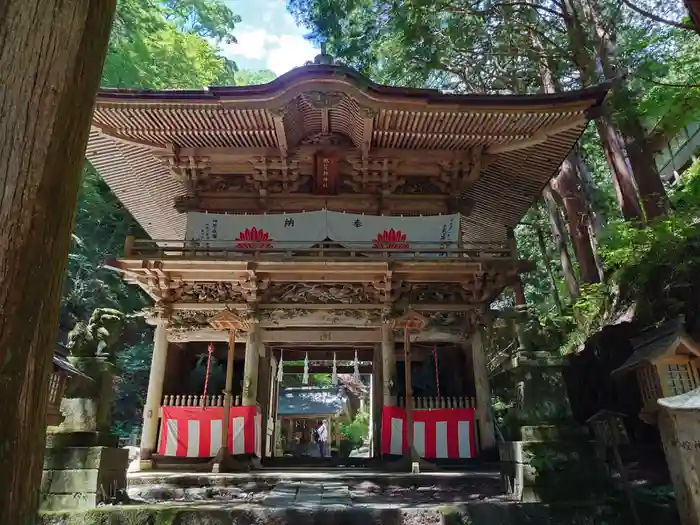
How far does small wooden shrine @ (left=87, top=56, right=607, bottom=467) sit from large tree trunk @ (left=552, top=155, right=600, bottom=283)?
2350mm

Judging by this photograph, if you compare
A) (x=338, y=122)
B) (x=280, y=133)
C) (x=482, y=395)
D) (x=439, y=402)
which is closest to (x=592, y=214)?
(x=482, y=395)

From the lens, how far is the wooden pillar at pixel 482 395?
8742mm

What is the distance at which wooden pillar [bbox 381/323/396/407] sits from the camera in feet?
29.0

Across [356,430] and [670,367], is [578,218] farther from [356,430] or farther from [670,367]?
[356,430]

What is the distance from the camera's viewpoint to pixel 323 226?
31.0 ft

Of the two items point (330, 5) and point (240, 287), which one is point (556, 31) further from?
point (240, 287)

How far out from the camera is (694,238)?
799 centimetres

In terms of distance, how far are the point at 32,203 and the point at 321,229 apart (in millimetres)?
7581

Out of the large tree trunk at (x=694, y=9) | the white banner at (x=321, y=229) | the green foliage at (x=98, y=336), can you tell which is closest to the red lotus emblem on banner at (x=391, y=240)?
the white banner at (x=321, y=229)

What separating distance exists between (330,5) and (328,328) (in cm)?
917

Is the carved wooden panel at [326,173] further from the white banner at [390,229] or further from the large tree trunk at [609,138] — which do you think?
the large tree trunk at [609,138]

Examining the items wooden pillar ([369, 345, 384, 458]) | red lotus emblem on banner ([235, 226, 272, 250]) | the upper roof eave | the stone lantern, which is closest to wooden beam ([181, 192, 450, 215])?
red lotus emblem on banner ([235, 226, 272, 250])

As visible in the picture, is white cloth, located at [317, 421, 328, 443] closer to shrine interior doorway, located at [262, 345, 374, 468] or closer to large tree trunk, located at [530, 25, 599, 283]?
shrine interior doorway, located at [262, 345, 374, 468]

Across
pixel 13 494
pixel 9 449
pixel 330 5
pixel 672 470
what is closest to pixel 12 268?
pixel 9 449
